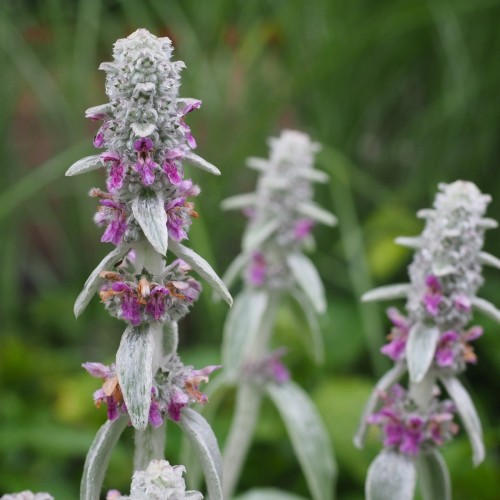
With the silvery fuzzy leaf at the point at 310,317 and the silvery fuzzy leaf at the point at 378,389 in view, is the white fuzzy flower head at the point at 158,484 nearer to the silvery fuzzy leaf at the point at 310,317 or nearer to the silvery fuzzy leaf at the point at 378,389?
the silvery fuzzy leaf at the point at 378,389

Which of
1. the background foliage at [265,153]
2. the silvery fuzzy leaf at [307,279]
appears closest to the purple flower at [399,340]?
the silvery fuzzy leaf at [307,279]

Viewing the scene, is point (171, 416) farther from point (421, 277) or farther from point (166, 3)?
point (166, 3)

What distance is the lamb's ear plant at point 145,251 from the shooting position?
3.23 ft

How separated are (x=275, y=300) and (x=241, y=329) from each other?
12cm

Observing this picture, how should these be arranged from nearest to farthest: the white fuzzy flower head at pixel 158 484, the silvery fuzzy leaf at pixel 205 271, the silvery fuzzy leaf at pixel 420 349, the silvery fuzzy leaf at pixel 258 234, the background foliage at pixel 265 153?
the white fuzzy flower head at pixel 158 484 → the silvery fuzzy leaf at pixel 205 271 → the silvery fuzzy leaf at pixel 420 349 → the silvery fuzzy leaf at pixel 258 234 → the background foliage at pixel 265 153

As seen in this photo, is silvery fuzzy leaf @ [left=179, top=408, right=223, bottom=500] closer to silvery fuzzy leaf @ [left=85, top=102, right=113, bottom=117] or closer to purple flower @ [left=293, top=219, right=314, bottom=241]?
silvery fuzzy leaf @ [left=85, top=102, right=113, bottom=117]

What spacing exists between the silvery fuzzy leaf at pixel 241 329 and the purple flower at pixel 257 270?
4cm

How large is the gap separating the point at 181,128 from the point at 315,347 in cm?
107

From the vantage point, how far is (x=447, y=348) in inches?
52.9

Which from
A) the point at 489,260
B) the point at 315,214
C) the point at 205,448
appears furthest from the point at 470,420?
the point at 315,214

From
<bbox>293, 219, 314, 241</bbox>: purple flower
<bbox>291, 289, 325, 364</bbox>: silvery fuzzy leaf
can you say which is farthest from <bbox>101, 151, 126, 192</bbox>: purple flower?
<bbox>291, 289, 325, 364</bbox>: silvery fuzzy leaf

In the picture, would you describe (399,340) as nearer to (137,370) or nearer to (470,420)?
(470,420)

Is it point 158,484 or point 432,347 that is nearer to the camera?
point 158,484

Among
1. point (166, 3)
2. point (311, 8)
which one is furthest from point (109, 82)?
point (166, 3)
